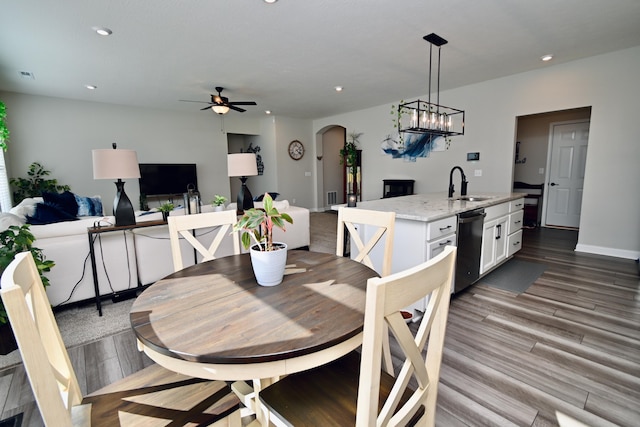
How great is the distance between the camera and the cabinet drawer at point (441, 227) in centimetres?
233

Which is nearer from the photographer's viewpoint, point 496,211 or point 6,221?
point 6,221

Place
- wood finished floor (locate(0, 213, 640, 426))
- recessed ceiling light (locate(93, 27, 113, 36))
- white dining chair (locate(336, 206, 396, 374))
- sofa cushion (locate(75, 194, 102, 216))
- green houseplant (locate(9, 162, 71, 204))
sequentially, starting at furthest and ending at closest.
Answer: green houseplant (locate(9, 162, 71, 204)), sofa cushion (locate(75, 194, 102, 216)), recessed ceiling light (locate(93, 27, 113, 36)), white dining chair (locate(336, 206, 396, 374)), wood finished floor (locate(0, 213, 640, 426))

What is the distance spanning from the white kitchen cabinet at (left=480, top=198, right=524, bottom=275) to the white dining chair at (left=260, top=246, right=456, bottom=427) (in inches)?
96.6

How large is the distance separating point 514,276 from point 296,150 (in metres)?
6.08

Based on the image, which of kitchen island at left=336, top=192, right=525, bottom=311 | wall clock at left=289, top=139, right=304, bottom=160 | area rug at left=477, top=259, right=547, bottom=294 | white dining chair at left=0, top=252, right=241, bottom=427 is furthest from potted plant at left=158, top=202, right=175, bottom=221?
wall clock at left=289, top=139, right=304, bottom=160

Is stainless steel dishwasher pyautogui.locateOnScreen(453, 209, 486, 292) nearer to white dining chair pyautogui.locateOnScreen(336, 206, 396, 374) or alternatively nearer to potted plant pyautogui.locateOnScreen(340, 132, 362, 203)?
white dining chair pyautogui.locateOnScreen(336, 206, 396, 374)

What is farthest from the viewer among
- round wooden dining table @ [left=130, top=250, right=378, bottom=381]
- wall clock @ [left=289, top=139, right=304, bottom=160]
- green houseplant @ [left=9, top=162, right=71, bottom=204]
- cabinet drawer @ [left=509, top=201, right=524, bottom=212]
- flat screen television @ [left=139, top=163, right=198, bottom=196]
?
wall clock @ [left=289, top=139, right=304, bottom=160]

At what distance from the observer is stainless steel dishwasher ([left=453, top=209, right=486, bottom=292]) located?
2674 millimetres

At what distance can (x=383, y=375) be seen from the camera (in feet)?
3.81

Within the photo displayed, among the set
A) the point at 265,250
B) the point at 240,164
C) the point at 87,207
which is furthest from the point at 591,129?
the point at 87,207

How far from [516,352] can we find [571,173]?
530cm

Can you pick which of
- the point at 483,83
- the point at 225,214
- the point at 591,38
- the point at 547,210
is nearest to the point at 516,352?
the point at 225,214

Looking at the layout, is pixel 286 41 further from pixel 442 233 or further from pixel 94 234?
pixel 94 234

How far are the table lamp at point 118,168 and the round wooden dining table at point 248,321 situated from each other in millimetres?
1597
